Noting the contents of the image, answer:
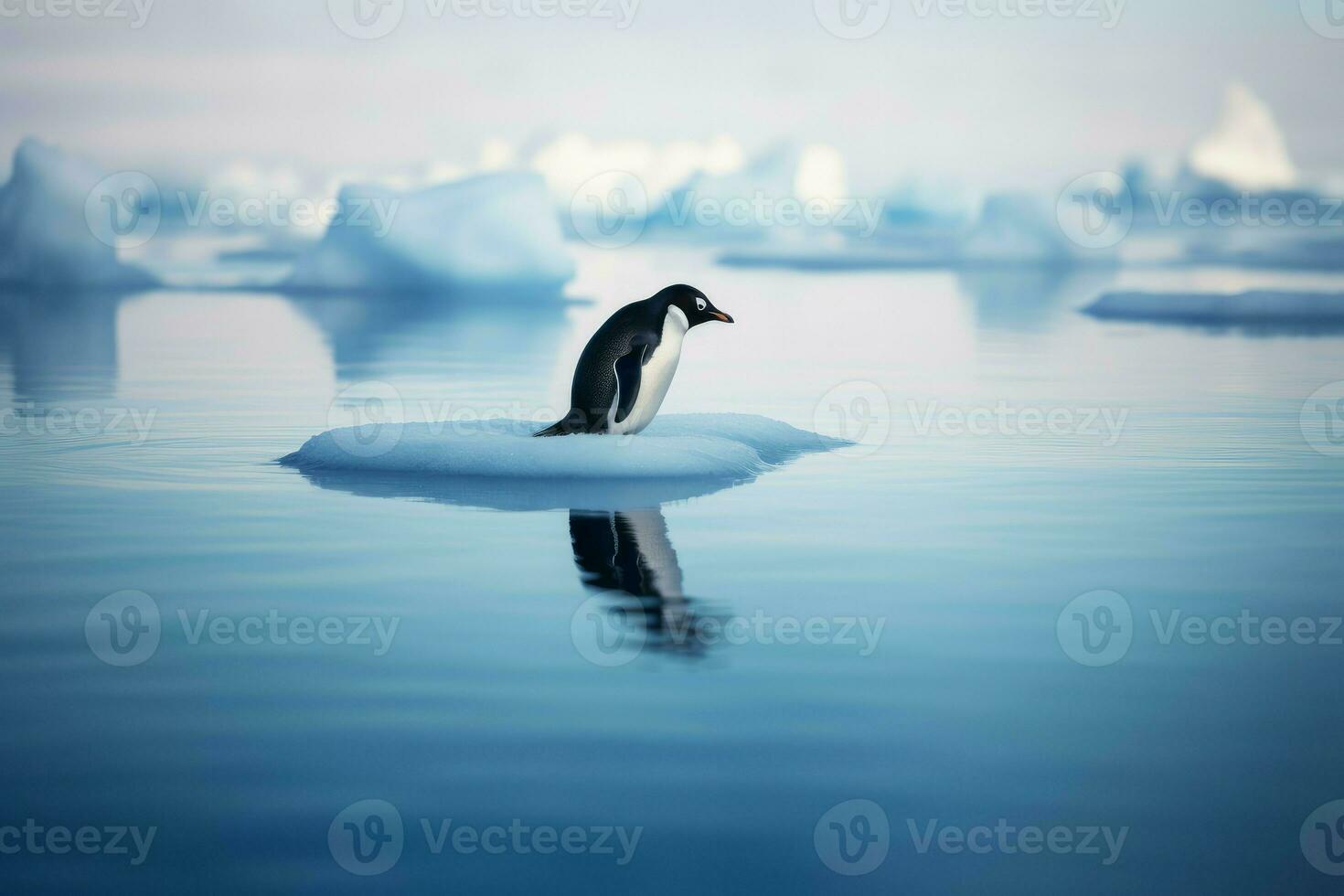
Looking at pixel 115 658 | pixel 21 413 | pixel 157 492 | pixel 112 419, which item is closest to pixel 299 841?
pixel 115 658

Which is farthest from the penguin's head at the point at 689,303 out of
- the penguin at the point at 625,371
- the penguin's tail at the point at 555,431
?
the penguin's tail at the point at 555,431

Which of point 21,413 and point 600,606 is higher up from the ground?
point 21,413

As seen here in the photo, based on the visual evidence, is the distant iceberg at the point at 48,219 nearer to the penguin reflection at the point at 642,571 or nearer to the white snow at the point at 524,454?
the white snow at the point at 524,454

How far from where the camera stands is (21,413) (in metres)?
10.8

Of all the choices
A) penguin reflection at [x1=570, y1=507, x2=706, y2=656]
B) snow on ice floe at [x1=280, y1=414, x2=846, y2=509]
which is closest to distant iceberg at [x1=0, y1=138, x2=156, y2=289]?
snow on ice floe at [x1=280, y1=414, x2=846, y2=509]

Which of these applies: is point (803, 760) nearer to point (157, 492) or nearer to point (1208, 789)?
point (1208, 789)

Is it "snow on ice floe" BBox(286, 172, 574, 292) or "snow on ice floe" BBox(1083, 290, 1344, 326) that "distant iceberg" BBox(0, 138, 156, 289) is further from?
"snow on ice floe" BBox(1083, 290, 1344, 326)

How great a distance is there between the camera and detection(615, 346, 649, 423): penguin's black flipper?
8.55m

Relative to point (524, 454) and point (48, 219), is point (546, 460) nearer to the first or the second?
point (524, 454)

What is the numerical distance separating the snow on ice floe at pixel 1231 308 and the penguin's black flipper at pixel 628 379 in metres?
20.0

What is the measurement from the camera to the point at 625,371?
8.57 metres

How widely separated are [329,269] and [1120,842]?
3058 cm

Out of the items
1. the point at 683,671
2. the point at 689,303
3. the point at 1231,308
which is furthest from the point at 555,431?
the point at 1231,308

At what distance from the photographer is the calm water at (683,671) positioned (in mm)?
3078
